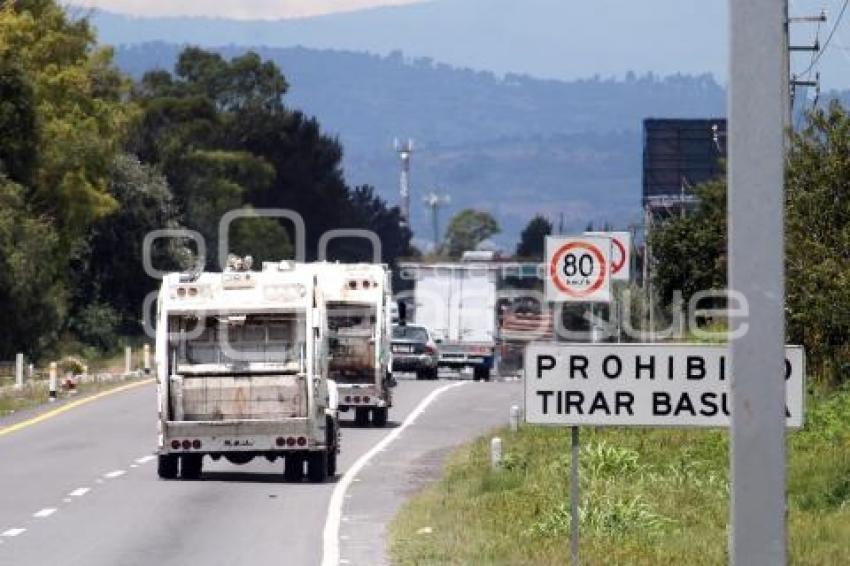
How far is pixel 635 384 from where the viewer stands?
590 inches

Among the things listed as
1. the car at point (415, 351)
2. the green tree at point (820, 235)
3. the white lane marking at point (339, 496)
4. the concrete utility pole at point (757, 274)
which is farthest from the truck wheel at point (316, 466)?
the car at point (415, 351)

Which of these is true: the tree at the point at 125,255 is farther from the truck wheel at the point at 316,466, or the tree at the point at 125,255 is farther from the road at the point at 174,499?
the truck wheel at the point at 316,466

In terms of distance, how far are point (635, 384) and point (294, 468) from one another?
16664 millimetres

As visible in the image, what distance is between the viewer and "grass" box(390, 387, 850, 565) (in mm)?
19594

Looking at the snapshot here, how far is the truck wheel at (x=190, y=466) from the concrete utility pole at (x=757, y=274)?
2161cm

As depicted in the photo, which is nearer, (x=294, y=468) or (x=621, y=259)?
(x=294, y=468)

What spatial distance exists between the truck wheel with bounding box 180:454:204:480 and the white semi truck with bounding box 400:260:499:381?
44707 mm

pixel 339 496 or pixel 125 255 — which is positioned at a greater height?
pixel 125 255

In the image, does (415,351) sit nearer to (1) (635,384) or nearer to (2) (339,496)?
(2) (339,496)

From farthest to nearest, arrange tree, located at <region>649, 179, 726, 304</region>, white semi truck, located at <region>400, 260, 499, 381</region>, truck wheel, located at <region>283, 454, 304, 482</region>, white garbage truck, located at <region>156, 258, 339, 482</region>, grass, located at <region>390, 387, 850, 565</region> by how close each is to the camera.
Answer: white semi truck, located at <region>400, 260, 499, 381</region>
tree, located at <region>649, 179, 726, 304</region>
truck wheel, located at <region>283, 454, 304, 482</region>
white garbage truck, located at <region>156, 258, 339, 482</region>
grass, located at <region>390, 387, 850, 565</region>

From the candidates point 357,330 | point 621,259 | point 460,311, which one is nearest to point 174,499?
point 621,259

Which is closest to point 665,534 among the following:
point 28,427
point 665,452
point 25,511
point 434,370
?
point 25,511

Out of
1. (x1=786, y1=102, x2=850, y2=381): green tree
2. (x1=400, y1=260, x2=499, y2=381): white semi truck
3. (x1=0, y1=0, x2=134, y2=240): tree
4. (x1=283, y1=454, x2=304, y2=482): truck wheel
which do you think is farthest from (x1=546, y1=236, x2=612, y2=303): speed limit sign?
(x1=400, y1=260, x2=499, y2=381): white semi truck

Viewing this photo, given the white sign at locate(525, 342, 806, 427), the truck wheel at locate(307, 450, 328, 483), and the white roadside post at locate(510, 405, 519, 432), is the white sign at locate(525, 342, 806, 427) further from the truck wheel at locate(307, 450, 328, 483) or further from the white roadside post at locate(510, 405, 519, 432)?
the white roadside post at locate(510, 405, 519, 432)
